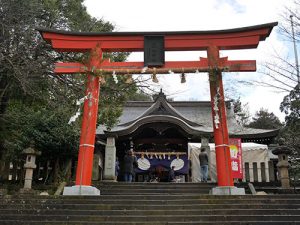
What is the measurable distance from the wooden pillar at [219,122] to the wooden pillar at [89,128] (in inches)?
143

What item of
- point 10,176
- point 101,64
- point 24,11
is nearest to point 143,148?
point 10,176

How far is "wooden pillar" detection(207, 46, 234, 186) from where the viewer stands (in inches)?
383

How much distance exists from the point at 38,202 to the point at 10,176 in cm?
539

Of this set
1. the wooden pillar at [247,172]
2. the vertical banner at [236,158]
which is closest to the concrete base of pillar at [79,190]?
the vertical banner at [236,158]

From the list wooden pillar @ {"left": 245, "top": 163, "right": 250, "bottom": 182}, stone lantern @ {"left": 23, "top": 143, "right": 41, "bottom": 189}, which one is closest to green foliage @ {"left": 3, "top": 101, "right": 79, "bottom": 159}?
stone lantern @ {"left": 23, "top": 143, "right": 41, "bottom": 189}

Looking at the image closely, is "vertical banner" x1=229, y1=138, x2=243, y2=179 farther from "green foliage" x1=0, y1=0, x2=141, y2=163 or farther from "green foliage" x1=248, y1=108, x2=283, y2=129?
"green foliage" x1=248, y1=108, x2=283, y2=129

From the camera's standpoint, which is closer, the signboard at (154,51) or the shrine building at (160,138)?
the signboard at (154,51)

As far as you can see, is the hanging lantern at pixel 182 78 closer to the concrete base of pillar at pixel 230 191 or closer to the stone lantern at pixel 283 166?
the concrete base of pillar at pixel 230 191

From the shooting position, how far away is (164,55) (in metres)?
10.4

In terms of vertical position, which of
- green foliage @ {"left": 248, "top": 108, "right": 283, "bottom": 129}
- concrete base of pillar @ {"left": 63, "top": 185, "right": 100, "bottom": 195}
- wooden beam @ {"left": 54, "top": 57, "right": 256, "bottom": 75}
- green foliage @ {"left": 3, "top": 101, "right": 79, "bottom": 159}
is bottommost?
concrete base of pillar @ {"left": 63, "top": 185, "right": 100, "bottom": 195}

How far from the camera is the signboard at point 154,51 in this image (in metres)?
10.2

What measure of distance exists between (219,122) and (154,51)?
3019mm

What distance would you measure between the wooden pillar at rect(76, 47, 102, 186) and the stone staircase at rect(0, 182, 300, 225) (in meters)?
0.93

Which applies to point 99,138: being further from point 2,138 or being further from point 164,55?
point 164,55
